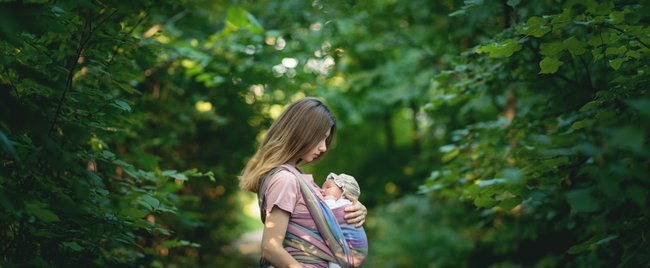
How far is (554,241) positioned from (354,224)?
4.46 metres

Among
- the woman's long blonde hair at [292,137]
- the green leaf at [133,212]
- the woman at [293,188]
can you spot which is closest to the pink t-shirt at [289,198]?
the woman at [293,188]

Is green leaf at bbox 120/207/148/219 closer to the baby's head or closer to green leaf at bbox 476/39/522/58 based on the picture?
the baby's head

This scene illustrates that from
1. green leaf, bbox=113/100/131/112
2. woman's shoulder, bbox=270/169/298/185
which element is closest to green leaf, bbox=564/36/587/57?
woman's shoulder, bbox=270/169/298/185

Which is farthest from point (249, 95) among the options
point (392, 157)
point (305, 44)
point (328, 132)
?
point (392, 157)

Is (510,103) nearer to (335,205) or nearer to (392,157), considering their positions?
(335,205)

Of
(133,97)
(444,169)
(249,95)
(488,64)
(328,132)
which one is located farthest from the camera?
(249,95)

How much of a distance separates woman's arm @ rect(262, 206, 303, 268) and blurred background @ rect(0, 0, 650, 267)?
21.4 inches

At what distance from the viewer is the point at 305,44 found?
7.20 meters

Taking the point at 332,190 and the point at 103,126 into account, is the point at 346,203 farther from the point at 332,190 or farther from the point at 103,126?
the point at 103,126

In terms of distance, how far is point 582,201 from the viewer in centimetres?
153

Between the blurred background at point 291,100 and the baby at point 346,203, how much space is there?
27.0 inches

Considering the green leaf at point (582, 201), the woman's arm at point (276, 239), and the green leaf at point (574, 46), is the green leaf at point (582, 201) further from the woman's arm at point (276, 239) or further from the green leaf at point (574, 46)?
the woman's arm at point (276, 239)

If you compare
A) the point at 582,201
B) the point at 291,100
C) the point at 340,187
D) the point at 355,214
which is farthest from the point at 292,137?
the point at 291,100

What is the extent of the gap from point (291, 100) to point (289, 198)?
5.03 meters
